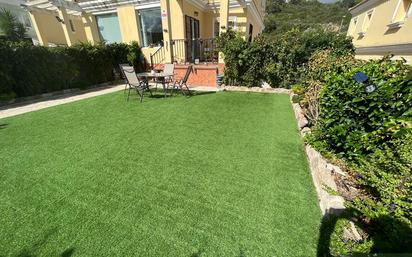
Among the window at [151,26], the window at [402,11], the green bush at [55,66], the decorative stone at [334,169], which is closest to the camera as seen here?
the decorative stone at [334,169]

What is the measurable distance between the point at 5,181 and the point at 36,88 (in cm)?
699

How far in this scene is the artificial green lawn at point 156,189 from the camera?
1919 millimetres

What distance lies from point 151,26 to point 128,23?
1.45 metres

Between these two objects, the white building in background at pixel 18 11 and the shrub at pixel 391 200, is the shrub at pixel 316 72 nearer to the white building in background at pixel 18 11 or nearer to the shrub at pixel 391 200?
the shrub at pixel 391 200

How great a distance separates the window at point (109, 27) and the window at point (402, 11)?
51.5 ft

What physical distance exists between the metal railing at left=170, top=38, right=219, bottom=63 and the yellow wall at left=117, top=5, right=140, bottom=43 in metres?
2.92

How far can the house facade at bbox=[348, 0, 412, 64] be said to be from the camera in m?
9.33

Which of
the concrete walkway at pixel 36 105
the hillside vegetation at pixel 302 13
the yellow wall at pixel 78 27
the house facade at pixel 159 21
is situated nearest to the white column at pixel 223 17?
the house facade at pixel 159 21

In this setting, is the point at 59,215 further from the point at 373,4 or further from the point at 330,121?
the point at 373,4

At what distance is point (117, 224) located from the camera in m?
2.09

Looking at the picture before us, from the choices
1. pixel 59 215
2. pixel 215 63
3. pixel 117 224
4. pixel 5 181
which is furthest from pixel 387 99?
pixel 215 63

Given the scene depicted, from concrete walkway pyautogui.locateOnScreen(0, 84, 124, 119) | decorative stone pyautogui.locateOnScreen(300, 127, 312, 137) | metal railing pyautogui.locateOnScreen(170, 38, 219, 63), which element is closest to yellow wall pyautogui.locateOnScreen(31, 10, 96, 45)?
concrete walkway pyautogui.locateOnScreen(0, 84, 124, 119)

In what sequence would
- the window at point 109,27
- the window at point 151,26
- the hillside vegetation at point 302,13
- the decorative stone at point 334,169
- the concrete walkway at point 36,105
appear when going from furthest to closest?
the hillside vegetation at point 302,13
the window at point 109,27
the window at point 151,26
the concrete walkway at point 36,105
the decorative stone at point 334,169

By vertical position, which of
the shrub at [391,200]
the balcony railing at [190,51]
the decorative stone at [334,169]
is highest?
the balcony railing at [190,51]
